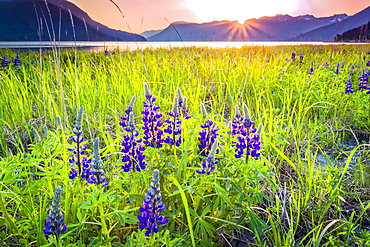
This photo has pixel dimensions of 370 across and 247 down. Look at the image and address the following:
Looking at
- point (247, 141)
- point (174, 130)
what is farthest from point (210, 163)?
point (174, 130)

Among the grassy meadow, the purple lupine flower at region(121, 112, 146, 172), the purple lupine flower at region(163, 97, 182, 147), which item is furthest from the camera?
the purple lupine flower at region(163, 97, 182, 147)

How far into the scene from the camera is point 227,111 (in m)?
4.61

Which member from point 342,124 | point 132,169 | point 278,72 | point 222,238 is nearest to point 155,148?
point 132,169

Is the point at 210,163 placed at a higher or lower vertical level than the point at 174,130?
lower

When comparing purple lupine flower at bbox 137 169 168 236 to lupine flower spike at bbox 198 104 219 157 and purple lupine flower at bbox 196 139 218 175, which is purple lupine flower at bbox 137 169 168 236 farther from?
lupine flower spike at bbox 198 104 219 157

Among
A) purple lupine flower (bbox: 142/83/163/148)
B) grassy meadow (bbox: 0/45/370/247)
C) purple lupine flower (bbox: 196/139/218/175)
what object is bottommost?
grassy meadow (bbox: 0/45/370/247)

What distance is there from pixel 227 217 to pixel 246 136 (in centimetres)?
55

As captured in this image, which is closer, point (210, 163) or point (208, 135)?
point (210, 163)

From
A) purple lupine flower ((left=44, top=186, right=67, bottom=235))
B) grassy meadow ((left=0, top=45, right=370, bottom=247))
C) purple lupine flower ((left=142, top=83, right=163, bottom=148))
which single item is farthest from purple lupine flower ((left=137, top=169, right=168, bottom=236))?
purple lupine flower ((left=142, top=83, right=163, bottom=148))

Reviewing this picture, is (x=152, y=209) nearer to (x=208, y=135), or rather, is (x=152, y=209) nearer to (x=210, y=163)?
(x=210, y=163)

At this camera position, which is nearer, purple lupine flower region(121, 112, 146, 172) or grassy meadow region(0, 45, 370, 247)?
grassy meadow region(0, 45, 370, 247)

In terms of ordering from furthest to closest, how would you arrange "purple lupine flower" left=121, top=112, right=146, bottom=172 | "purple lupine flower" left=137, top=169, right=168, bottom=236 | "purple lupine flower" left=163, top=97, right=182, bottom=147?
"purple lupine flower" left=163, top=97, right=182, bottom=147 → "purple lupine flower" left=121, top=112, right=146, bottom=172 → "purple lupine flower" left=137, top=169, right=168, bottom=236

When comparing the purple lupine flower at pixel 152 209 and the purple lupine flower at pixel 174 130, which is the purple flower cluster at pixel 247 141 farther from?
the purple lupine flower at pixel 152 209

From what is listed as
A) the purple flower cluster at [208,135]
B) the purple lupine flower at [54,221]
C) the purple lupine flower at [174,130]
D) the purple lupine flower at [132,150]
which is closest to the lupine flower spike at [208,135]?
the purple flower cluster at [208,135]
